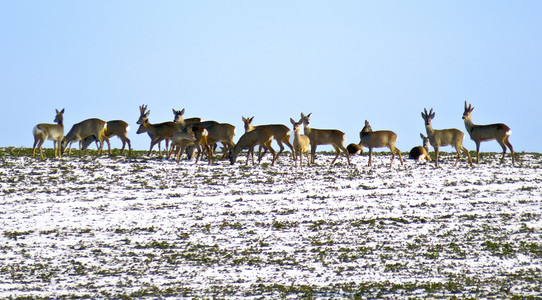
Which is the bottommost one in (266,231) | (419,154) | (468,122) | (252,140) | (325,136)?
(266,231)

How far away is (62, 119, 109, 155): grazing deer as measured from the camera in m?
28.8

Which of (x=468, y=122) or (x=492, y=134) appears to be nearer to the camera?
(x=492, y=134)

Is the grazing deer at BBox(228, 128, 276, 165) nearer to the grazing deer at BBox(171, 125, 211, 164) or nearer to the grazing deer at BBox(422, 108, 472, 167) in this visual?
the grazing deer at BBox(171, 125, 211, 164)

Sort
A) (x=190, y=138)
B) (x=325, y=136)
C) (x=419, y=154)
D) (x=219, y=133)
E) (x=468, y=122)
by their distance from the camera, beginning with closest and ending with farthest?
1. (x=190, y=138)
2. (x=325, y=136)
3. (x=219, y=133)
4. (x=419, y=154)
5. (x=468, y=122)

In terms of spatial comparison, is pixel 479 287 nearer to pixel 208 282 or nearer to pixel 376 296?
pixel 376 296

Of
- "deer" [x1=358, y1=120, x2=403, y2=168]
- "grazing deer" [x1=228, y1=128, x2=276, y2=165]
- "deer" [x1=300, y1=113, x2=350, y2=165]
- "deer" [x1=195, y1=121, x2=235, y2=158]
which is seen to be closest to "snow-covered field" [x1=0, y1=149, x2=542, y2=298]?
"grazing deer" [x1=228, y1=128, x2=276, y2=165]

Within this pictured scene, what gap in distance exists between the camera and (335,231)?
663 inches

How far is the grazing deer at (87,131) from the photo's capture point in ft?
94.3

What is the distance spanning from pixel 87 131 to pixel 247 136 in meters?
6.62

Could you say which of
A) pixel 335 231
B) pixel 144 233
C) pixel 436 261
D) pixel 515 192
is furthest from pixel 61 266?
pixel 515 192

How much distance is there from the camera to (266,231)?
16812 mm

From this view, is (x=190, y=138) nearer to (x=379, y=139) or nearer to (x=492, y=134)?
(x=379, y=139)

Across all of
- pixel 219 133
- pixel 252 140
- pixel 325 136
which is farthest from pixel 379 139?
pixel 219 133

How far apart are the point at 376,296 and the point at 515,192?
36.0 feet
